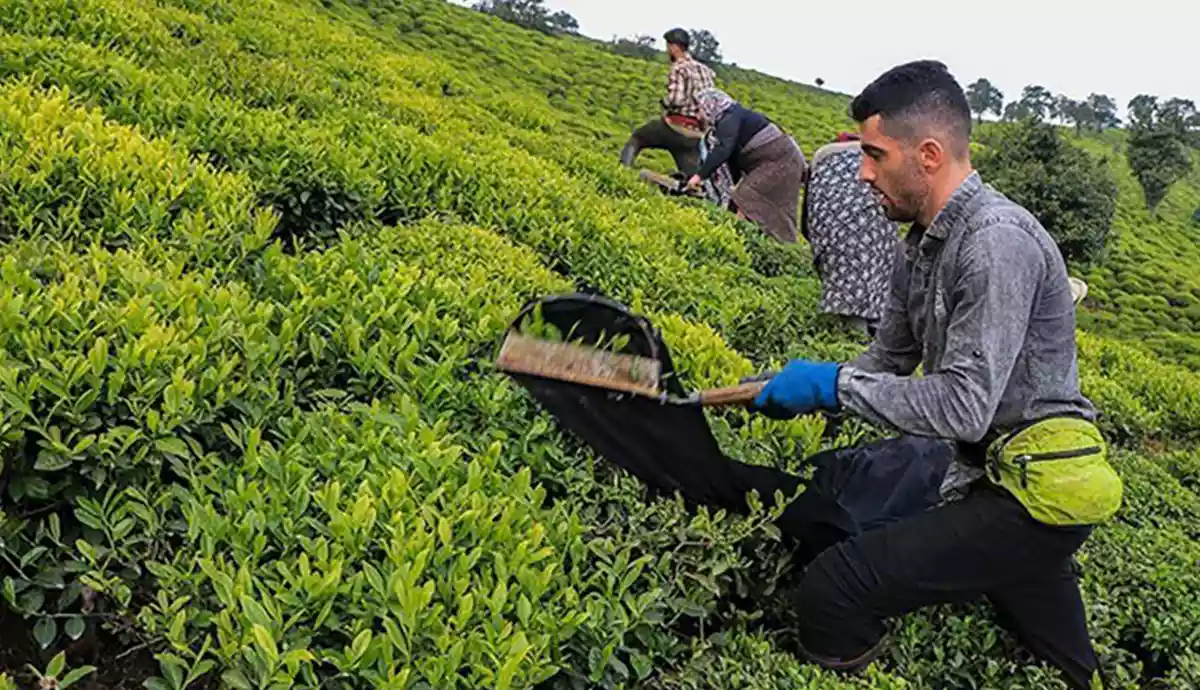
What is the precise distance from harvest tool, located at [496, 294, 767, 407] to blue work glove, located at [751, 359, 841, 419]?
0.37 feet

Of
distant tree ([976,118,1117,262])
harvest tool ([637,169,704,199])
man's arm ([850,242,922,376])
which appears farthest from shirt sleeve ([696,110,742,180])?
distant tree ([976,118,1117,262])

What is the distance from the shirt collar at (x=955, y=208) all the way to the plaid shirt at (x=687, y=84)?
22.0 ft

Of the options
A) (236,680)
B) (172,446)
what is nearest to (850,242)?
(172,446)

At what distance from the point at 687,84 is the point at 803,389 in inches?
276

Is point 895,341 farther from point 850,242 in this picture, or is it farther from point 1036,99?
point 1036,99

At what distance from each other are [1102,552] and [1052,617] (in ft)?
3.25

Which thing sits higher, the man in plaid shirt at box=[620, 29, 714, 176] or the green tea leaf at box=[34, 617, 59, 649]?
the man in plaid shirt at box=[620, 29, 714, 176]

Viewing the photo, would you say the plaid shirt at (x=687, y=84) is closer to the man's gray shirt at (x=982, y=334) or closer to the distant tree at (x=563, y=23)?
the man's gray shirt at (x=982, y=334)

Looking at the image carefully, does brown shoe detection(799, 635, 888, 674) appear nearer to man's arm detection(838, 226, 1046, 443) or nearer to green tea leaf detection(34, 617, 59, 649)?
man's arm detection(838, 226, 1046, 443)

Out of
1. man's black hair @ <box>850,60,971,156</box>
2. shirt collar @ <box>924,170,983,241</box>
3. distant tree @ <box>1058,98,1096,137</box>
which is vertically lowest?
shirt collar @ <box>924,170,983,241</box>

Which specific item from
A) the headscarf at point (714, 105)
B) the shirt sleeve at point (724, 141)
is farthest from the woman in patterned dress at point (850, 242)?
the headscarf at point (714, 105)

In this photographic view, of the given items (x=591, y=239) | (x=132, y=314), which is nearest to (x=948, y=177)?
(x=132, y=314)

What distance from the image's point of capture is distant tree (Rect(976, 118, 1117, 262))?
82.0 feet

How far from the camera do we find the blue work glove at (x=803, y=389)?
243 cm
